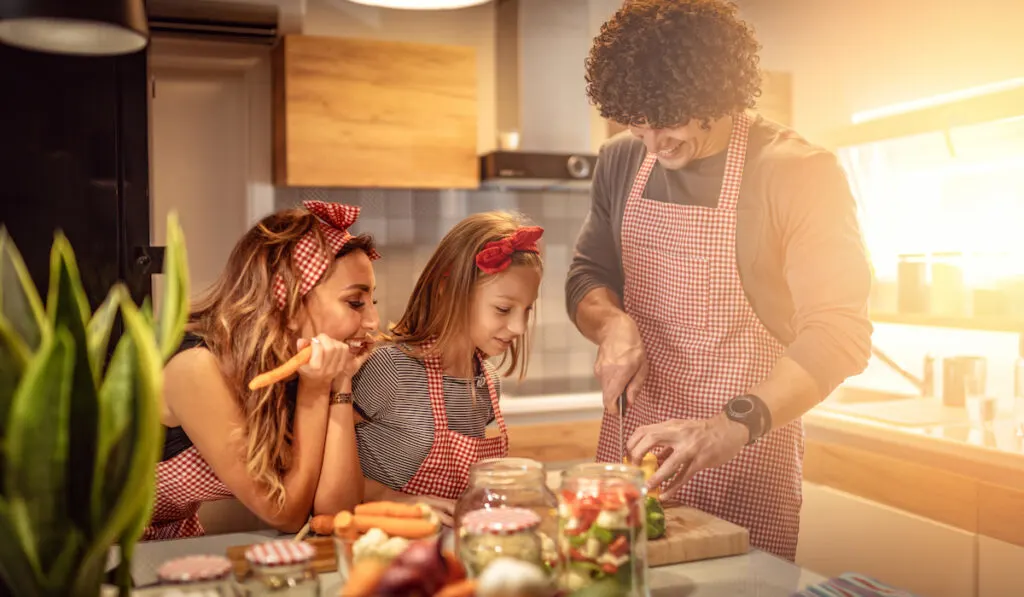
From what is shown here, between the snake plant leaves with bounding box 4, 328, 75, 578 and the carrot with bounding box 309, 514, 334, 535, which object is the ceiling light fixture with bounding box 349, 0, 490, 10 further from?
the snake plant leaves with bounding box 4, 328, 75, 578

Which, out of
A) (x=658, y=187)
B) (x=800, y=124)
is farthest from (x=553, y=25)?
(x=658, y=187)

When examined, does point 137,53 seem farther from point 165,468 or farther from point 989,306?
point 989,306

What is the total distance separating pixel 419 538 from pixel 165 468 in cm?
71

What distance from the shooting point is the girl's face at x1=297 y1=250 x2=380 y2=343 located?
5.24ft

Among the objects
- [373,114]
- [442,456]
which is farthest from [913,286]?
[373,114]

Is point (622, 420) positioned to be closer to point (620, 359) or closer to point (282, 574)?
point (620, 359)

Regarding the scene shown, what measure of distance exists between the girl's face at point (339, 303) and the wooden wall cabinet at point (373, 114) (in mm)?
1547

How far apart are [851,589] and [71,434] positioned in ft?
2.78

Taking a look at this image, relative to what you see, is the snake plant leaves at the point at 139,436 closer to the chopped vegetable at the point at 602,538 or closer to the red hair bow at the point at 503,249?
the chopped vegetable at the point at 602,538

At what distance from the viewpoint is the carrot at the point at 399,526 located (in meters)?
0.99

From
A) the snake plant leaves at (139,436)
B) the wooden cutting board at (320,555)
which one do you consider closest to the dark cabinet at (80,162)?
the wooden cutting board at (320,555)

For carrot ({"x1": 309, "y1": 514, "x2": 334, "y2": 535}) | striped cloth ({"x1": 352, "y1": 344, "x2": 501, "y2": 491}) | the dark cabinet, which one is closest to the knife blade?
striped cloth ({"x1": 352, "y1": 344, "x2": 501, "y2": 491})

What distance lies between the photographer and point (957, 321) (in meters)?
2.36

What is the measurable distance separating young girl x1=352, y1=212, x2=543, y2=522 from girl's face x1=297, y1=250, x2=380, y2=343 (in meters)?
0.13
